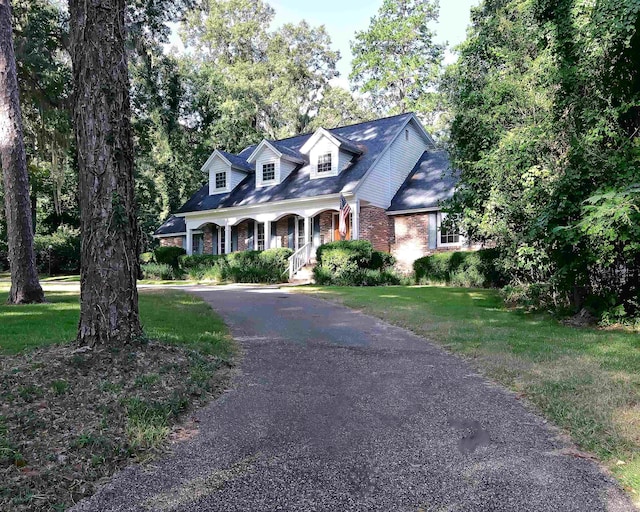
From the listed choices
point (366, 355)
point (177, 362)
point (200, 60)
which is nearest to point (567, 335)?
point (366, 355)

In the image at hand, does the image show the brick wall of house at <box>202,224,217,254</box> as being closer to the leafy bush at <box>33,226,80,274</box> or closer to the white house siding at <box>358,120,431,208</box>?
the leafy bush at <box>33,226,80,274</box>

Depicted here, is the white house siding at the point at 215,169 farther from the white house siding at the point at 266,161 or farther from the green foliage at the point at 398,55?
the green foliage at the point at 398,55

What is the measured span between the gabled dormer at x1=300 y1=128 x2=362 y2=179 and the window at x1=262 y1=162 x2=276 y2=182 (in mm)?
2046

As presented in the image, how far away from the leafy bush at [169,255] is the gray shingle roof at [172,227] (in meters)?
2.93

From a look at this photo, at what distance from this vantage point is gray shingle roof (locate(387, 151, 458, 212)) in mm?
18044

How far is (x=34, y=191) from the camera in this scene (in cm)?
2564

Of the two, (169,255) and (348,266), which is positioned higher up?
(169,255)

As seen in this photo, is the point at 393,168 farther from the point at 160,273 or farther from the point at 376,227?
the point at 160,273

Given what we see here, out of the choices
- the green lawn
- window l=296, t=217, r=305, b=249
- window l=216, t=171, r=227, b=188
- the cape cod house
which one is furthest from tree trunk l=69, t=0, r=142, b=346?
window l=216, t=171, r=227, b=188

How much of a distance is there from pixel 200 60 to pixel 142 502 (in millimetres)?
41587

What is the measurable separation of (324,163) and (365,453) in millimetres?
17318

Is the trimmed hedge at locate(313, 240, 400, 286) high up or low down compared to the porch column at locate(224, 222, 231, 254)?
down

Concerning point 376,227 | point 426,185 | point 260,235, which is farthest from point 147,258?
point 426,185

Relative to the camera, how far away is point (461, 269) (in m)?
15.4
